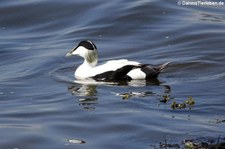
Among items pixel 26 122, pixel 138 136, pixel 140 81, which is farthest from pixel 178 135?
pixel 140 81

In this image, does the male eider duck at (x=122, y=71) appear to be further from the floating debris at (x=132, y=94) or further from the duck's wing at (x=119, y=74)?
the floating debris at (x=132, y=94)

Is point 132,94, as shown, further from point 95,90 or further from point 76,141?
point 76,141

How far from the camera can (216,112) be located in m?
11.9

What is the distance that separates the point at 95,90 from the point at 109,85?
52 cm

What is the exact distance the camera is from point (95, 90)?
46.8ft

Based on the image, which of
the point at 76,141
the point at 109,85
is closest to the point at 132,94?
the point at 109,85

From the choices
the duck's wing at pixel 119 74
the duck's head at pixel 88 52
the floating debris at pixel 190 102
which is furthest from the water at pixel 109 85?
the duck's head at pixel 88 52

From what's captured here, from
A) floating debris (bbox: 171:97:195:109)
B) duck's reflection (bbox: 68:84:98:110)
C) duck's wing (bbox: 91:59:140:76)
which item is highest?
duck's wing (bbox: 91:59:140:76)

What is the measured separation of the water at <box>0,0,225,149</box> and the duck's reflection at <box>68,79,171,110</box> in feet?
0.06

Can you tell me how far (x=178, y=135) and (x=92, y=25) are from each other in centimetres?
1068

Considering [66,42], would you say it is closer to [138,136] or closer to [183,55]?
[183,55]

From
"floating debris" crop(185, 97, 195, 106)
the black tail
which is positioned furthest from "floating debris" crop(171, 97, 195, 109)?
the black tail

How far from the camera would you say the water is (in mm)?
10883

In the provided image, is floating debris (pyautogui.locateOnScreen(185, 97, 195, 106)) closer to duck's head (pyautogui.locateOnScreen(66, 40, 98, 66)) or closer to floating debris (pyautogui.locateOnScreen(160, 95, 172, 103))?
floating debris (pyautogui.locateOnScreen(160, 95, 172, 103))
